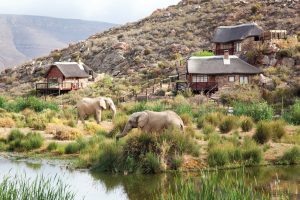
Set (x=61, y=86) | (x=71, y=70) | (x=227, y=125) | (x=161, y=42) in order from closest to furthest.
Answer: (x=227, y=125) < (x=61, y=86) < (x=71, y=70) < (x=161, y=42)

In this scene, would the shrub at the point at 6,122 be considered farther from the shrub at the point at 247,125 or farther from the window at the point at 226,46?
the window at the point at 226,46

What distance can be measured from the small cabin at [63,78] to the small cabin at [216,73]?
20.0 metres

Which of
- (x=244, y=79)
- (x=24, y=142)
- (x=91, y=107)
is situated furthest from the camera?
(x=244, y=79)

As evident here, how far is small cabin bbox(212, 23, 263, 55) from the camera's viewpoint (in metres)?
76.2

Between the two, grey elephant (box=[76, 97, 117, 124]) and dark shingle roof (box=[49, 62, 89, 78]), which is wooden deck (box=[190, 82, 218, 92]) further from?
grey elephant (box=[76, 97, 117, 124])

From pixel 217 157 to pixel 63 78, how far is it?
2379 inches

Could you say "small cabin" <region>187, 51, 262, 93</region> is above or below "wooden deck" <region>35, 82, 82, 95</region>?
above

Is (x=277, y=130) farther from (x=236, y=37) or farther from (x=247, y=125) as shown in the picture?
(x=236, y=37)

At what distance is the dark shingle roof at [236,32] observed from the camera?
76.3 m

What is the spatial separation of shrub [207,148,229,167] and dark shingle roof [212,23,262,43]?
5601 centimetres

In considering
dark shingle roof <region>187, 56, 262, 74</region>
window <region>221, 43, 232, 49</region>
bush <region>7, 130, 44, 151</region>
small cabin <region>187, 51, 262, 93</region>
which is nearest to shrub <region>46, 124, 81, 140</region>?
bush <region>7, 130, 44, 151</region>

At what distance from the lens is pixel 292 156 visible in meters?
22.6

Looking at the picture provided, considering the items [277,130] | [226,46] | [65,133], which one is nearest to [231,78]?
[226,46]

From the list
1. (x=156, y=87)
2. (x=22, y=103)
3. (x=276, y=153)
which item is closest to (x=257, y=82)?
(x=156, y=87)
